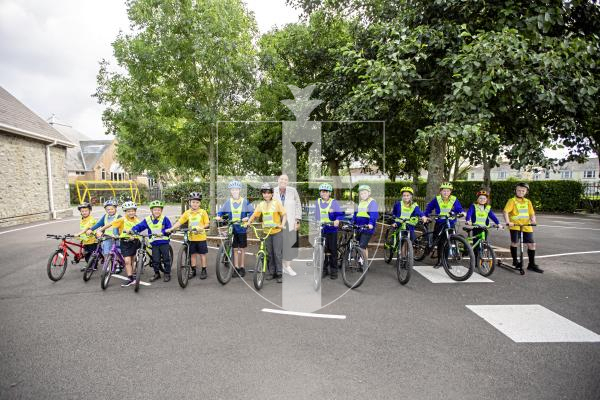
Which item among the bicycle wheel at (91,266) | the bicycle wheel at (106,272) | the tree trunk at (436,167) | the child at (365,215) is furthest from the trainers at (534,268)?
the bicycle wheel at (91,266)

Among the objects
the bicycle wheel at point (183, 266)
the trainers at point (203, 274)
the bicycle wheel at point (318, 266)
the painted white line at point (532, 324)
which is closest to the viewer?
the painted white line at point (532, 324)

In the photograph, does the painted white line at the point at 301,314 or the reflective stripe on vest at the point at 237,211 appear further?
the reflective stripe on vest at the point at 237,211

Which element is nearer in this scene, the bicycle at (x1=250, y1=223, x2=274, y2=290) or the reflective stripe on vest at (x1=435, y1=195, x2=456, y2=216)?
the bicycle at (x1=250, y1=223, x2=274, y2=290)

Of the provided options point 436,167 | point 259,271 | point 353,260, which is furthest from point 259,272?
point 436,167

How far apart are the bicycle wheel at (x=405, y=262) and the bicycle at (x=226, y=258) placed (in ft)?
11.3

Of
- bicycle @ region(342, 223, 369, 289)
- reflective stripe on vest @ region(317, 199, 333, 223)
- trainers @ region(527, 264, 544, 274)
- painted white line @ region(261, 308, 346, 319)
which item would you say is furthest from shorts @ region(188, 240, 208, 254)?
trainers @ region(527, 264, 544, 274)

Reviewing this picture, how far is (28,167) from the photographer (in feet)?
57.7

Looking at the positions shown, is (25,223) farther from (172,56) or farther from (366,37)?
(366,37)

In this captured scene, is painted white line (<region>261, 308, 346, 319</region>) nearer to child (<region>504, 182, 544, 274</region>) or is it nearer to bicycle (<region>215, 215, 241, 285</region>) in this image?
bicycle (<region>215, 215, 241, 285</region>)

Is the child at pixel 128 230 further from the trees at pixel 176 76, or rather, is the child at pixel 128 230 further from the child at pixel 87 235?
the trees at pixel 176 76

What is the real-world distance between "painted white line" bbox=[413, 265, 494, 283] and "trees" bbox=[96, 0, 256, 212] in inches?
314

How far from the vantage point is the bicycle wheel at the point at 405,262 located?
260 inches

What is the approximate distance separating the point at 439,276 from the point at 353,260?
1987 millimetres

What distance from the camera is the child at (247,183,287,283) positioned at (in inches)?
271
